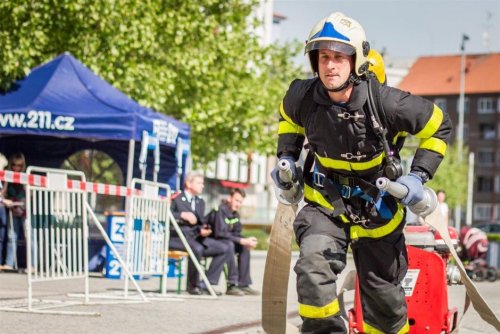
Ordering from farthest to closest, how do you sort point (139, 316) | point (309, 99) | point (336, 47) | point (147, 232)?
1. point (147, 232)
2. point (139, 316)
3. point (309, 99)
4. point (336, 47)

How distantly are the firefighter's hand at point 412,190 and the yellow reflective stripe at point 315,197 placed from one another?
446 millimetres

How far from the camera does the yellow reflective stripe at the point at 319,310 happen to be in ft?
19.2

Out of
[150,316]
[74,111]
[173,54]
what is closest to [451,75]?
[173,54]

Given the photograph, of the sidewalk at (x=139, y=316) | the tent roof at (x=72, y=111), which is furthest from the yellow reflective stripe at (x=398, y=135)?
the tent roof at (x=72, y=111)

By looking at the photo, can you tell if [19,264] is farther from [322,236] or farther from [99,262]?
[322,236]

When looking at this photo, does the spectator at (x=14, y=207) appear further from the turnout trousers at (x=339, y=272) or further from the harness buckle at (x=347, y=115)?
the harness buckle at (x=347, y=115)

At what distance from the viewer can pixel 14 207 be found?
650 inches

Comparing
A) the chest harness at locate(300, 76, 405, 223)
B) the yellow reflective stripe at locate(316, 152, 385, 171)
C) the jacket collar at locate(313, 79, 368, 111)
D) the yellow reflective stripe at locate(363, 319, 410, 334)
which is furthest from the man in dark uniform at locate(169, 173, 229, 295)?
the jacket collar at locate(313, 79, 368, 111)

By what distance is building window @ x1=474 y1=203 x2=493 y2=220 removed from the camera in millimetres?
115738

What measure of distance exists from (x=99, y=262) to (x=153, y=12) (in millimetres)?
10340

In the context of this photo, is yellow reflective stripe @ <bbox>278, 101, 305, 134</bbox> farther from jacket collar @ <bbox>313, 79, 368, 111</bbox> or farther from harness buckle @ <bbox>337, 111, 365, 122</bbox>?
harness buckle @ <bbox>337, 111, 365, 122</bbox>

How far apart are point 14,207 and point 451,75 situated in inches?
4145

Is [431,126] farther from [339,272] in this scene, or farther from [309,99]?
[339,272]

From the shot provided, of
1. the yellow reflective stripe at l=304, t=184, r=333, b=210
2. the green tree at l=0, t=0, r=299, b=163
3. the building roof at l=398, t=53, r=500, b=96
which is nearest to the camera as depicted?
the yellow reflective stripe at l=304, t=184, r=333, b=210
